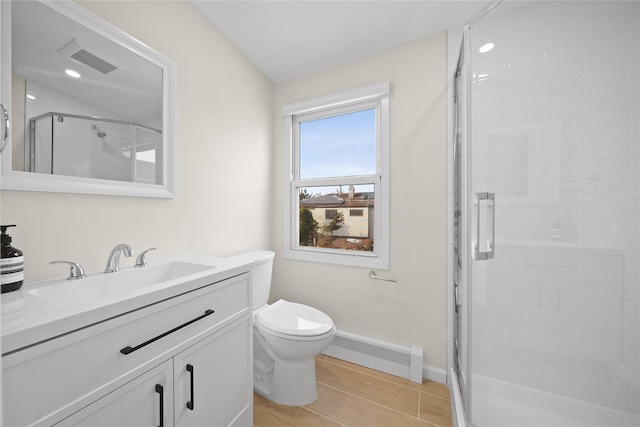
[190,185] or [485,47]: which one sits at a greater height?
[485,47]

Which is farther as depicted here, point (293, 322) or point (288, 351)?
point (293, 322)

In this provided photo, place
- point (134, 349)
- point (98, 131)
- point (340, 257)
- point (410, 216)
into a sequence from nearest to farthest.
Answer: point (134, 349) < point (98, 131) < point (410, 216) < point (340, 257)

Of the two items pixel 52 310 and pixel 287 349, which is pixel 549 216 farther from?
pixel 52 310

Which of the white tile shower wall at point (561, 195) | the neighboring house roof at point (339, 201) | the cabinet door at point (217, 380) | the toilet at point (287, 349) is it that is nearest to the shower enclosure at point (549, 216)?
the white tile shower wall at point (561, 195)

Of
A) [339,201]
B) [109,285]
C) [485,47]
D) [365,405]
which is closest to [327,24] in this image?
[485,47]

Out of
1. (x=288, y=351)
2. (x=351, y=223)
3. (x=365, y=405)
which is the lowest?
(x=365, y=405)

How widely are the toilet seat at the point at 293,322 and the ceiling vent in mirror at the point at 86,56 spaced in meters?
1.44

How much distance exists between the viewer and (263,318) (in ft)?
5.12

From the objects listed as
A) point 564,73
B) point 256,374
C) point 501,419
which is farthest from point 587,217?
point 256,374

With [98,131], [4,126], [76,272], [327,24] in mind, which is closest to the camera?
[4,126]

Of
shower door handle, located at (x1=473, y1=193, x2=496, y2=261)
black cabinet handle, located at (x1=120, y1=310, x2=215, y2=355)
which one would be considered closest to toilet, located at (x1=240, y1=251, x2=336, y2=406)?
black cabinet handle, located at (x1=120, y1=310, x2=215, y2=355)

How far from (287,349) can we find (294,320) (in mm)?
172

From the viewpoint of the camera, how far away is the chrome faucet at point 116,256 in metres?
1.11

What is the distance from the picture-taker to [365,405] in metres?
1.52
